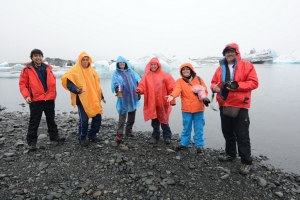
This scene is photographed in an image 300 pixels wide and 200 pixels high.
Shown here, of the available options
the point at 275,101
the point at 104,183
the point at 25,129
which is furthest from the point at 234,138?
the point at 275,101

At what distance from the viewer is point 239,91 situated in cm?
306

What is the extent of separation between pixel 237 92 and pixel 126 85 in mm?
2156

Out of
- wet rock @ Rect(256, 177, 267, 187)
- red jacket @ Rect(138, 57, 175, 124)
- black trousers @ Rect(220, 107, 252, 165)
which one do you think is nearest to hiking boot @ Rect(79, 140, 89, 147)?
red jacket @ Rect(138, 57, 175, 124)

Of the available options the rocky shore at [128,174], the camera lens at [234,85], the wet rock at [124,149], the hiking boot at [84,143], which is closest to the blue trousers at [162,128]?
the rocky shore at [128,174]

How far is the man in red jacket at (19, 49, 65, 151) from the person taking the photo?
3.71 m

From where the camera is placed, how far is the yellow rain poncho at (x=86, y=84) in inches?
150

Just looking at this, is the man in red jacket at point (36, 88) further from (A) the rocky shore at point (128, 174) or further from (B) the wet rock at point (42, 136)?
(B) the wet rock at point (42, 136)

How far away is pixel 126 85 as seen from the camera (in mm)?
4219

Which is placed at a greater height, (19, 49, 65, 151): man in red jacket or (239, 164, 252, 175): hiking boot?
(19, 49, 65, 151): man in red jacket

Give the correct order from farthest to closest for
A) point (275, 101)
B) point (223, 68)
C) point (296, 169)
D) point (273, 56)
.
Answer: point (273, 56) → point (275, 101) → point (296, 169) → point (223, 68)

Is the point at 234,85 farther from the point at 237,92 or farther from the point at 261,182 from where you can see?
the point at 261,182

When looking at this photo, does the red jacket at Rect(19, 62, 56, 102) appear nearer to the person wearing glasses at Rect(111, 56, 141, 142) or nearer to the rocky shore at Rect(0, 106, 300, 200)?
the rocky shore at Rect(0, 106, 300, 200)

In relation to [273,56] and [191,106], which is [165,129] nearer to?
[191,106]

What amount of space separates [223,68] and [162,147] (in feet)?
6.65
